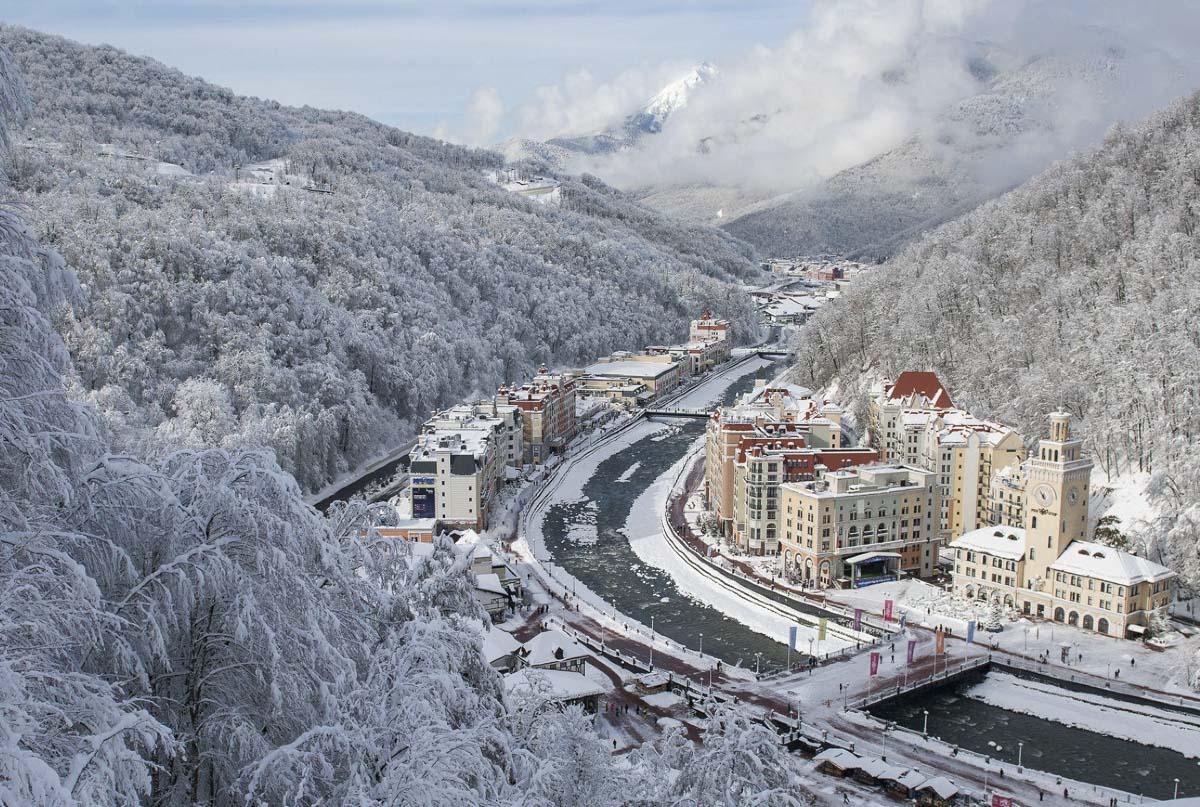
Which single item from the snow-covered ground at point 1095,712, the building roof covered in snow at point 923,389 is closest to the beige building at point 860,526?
the snow-covered ground at point 1095,712

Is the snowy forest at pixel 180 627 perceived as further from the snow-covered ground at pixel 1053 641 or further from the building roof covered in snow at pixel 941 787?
the snow-covered ground at pixel 1053 641

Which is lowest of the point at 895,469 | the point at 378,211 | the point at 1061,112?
the point at 895,469

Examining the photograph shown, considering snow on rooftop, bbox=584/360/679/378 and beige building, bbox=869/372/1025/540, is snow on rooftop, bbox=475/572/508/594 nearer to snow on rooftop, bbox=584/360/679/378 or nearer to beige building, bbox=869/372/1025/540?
beige building, bbox=869/372/1025/540

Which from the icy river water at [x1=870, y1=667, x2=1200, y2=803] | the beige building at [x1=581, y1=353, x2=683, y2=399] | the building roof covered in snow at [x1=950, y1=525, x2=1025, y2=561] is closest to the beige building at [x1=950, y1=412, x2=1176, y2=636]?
the building roof covered in snow at [x1=950, y1=525, x2=1025, y2=561]

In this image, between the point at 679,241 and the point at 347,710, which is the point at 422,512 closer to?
the point at 347,710

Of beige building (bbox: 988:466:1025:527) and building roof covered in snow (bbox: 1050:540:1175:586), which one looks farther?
beige building (bbox: 988:466:1025:527)

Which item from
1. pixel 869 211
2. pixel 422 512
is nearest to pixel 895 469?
pixel 422 512

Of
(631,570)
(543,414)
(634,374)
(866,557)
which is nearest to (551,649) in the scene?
(631,570)
